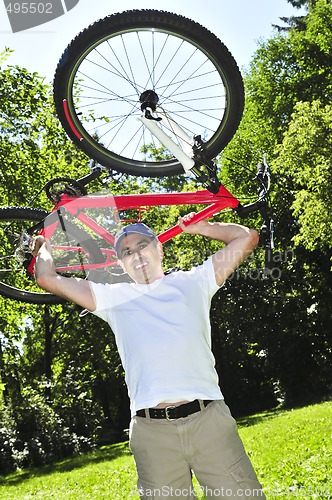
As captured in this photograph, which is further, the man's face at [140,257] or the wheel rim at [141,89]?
the wheel rim at [141,89]

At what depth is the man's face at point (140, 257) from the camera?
3.21 metres

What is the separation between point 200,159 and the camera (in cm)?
395

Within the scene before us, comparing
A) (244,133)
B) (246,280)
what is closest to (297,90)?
(244,133)

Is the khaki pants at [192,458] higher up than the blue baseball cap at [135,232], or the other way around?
the blue baseball cap at [135,232]

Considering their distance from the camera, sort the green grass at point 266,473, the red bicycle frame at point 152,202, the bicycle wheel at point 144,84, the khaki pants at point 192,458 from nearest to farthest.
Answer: the khaki pants at point 192,458, the bicycle wheel at point 144,84, the red bicycle frame at point 152,202, the green grass at point 266,473

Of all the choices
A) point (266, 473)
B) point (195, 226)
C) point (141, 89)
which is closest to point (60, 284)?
point (195, 226)

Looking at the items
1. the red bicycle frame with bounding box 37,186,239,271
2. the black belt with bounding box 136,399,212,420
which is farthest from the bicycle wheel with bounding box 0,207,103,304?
the black belt with bounding box 136,399,212,420

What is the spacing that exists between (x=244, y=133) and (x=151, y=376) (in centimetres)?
2421

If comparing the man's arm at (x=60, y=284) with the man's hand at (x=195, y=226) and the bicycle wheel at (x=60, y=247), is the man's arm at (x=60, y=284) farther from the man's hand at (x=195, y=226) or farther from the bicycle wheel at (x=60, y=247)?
the bicycle wheel at (x=60, y=247)

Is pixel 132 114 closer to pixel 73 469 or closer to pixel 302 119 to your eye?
pixel 73 469

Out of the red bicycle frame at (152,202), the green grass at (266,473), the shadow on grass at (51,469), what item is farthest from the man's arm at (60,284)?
the shadow on grass at (51,469)

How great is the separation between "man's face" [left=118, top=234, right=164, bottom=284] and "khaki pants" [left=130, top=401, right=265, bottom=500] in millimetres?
726

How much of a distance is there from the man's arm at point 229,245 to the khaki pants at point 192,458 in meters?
0.69

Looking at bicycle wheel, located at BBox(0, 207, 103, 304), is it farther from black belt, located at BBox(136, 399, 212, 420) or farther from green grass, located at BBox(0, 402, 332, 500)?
green grass, located at BBox(0, 402, 332, 500)
